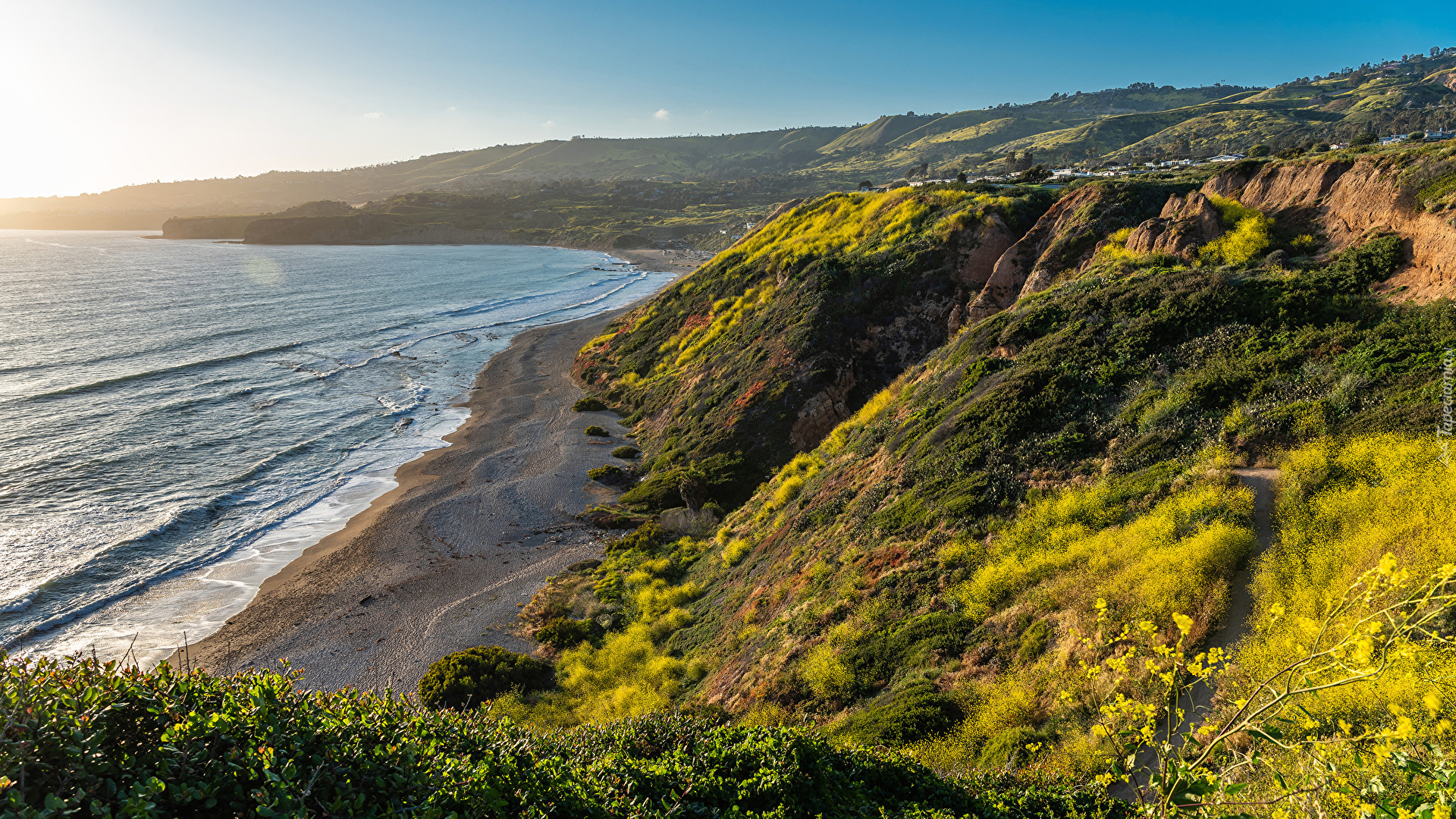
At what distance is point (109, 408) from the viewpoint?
147ft

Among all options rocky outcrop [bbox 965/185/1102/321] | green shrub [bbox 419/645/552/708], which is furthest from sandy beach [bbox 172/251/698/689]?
rocky outcrop [bbox 965/185/1102/321]

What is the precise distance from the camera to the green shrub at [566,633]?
2147 centimetres

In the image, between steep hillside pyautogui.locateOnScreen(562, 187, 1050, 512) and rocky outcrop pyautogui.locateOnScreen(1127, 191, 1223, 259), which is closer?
rocky outcrop pyautogui.locateOnScreen(1127, 191, 1223, 259)

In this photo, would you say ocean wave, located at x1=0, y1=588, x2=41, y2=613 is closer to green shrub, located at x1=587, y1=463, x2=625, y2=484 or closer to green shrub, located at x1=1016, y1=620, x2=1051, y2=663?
green shrub, located at x1=587, y1=463, x2=625, y2=484

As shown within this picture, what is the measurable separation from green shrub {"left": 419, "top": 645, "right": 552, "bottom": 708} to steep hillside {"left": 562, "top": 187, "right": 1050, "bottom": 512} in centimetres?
1224

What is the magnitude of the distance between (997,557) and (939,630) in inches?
89.8

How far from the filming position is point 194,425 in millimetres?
43125

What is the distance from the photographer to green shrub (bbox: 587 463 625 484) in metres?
35.4

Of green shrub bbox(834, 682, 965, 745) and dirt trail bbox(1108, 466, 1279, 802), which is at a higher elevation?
dirt trail bbox(1108, 466, 1279, 802)

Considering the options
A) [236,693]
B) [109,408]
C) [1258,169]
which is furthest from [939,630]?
[109,408]

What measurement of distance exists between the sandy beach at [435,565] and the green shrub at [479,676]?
5.23ft

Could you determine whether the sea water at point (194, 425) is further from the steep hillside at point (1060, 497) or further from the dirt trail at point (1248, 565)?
the dirt trail at point (1248, 565)

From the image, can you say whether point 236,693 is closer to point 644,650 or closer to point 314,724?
point 314,724

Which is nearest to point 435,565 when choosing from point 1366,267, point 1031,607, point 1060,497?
point 1031,607
